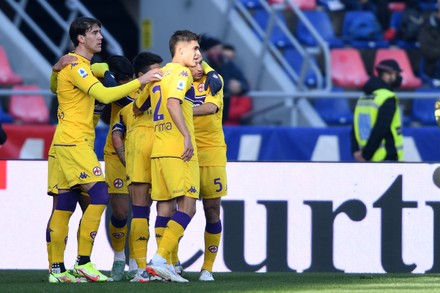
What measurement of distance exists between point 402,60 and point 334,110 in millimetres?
1684

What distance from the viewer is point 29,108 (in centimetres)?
1584

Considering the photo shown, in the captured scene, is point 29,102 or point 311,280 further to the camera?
point 29,102

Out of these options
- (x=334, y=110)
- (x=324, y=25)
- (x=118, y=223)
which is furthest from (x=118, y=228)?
(x=324, y=25)

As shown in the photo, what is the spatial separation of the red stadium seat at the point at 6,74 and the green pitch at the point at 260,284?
548 cm

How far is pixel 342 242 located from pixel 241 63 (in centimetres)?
603

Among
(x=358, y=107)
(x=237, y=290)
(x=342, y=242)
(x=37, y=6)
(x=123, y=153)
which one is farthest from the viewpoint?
(x=37, y=6)

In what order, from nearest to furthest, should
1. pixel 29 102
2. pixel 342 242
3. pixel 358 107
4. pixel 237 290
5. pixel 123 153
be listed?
pixel 237 290
pixel 123 153
pixel 342 242
pixel 358 107
pixel 29 102

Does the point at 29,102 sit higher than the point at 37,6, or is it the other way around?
the point at 37,6

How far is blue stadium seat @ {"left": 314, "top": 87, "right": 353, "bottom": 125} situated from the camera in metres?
16.3

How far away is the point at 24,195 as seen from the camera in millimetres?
11508

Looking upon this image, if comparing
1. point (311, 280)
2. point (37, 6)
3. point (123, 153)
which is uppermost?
point (37, 6)

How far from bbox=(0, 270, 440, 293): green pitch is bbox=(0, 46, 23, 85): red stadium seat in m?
5.48

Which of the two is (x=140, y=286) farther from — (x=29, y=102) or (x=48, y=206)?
(x=29, y=102)

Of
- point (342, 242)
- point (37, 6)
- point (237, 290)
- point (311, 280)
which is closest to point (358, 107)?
point (342, 242)
